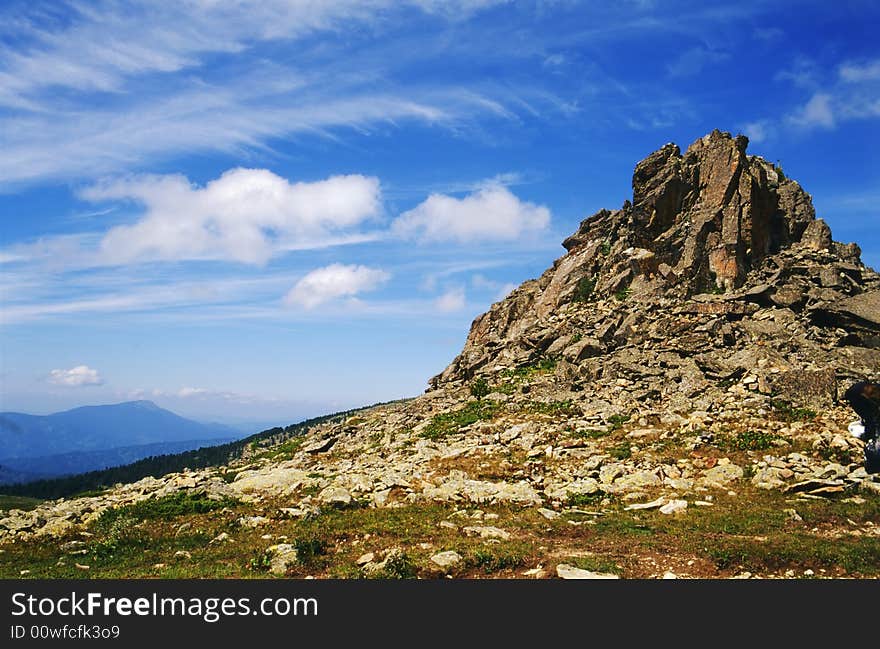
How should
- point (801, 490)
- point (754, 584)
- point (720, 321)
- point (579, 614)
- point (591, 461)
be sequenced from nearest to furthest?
point (579, 614) < point (754, 584) < point (801, 490) < point (591, 461) < point (720, 321)

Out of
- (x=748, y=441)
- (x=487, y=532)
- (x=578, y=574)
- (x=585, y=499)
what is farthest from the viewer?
Result: (x=748, y=441)

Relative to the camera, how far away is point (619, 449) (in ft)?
90.4

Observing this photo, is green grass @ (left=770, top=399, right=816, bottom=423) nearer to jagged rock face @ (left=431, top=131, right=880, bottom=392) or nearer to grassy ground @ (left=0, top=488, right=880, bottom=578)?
jagged rock face @ (left=431, top=131, right=880, bottom=392)

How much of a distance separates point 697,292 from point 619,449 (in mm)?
27020

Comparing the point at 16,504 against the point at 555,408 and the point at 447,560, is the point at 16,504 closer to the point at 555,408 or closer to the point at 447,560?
the point at 555,408

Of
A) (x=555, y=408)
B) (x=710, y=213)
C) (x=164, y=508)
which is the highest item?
(x=710, y=213)

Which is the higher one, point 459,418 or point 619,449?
point 459,418

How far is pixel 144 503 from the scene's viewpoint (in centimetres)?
2506

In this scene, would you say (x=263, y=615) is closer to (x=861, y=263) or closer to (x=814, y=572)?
(x=814, y=572)

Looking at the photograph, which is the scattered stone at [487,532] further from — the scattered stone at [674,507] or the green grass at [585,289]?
the green grass at [585,289]

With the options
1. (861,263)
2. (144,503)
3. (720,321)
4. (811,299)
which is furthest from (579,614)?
(861,263)

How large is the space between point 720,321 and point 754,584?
33.0 metres

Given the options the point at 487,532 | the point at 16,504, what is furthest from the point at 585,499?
the point at 16,504

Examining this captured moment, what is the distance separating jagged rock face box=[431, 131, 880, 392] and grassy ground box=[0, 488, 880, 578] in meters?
16.4
